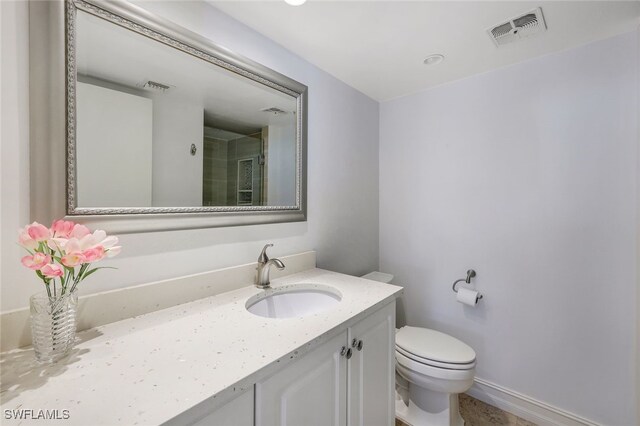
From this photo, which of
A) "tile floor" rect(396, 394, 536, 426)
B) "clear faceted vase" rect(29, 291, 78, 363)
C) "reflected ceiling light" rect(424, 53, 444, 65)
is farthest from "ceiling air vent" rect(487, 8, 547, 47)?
"tile floor" rect(396, 394, 536, 426)

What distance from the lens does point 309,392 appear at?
0.84 metres

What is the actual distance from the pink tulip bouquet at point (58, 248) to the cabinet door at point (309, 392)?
1.83 ft

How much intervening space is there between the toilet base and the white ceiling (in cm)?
195

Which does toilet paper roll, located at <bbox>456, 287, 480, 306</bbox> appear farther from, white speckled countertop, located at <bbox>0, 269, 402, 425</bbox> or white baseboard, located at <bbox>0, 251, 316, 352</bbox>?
white baseboard, located at <bbox>0, 251, 316, 352</bbox>

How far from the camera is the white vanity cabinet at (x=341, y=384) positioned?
75 cm

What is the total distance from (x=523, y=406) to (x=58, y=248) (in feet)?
7.87

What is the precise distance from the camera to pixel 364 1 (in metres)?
1.18

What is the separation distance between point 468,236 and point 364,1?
1523mm

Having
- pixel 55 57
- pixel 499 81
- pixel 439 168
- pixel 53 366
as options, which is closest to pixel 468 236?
pixel 439 168

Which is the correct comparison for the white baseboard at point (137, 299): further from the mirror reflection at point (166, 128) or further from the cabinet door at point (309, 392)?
the cabinet door at point (309, 392)

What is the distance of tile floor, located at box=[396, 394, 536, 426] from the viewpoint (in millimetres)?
1613

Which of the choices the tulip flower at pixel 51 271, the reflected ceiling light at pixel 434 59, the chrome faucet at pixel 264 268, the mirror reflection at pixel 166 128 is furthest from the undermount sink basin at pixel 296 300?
the reflected ceiling light at pixel 434 59

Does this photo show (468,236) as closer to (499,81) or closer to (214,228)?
(499,81)

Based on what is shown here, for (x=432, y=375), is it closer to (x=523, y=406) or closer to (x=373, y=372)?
(x=373, y=372)
